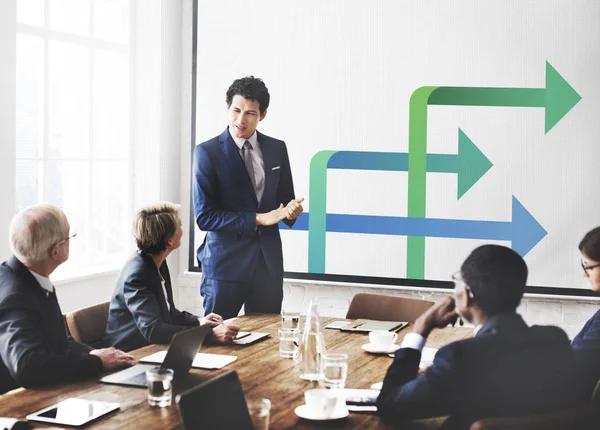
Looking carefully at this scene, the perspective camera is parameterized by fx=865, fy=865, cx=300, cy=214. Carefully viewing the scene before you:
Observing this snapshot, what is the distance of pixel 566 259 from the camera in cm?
530

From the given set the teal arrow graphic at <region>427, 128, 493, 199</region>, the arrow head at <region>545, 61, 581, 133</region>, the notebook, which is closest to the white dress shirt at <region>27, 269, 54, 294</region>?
the notebook

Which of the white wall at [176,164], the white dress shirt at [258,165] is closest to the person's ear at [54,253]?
the white dress shirt at [258,165]

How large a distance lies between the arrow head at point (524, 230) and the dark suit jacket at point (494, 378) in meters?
3.19

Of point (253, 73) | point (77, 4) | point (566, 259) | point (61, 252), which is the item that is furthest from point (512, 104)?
point (61, 252)

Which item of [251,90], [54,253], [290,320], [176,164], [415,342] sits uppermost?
[251,90]

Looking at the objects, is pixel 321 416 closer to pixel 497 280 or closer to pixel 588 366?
pixel 497 280

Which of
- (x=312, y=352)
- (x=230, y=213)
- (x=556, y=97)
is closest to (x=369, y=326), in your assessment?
(x=312, y=352)

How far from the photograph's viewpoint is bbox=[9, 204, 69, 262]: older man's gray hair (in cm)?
274

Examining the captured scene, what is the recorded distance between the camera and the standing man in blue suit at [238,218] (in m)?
4.46

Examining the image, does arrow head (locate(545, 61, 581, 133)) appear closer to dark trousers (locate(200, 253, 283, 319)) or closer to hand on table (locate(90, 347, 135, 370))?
dark trousers (locate(200, 253, 283, 319))

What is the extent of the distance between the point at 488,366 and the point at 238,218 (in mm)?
2436

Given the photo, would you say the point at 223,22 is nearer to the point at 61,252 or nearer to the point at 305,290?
the point at 305,290

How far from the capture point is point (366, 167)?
5.62 meters

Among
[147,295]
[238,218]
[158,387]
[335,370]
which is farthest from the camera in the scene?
[238,218]
